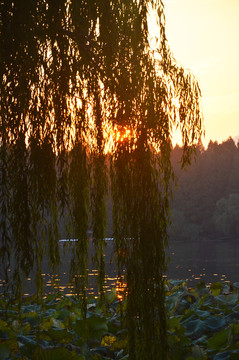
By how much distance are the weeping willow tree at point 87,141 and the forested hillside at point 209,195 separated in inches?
2840

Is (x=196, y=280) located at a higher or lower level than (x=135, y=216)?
lower

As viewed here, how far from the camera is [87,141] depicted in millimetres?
3344

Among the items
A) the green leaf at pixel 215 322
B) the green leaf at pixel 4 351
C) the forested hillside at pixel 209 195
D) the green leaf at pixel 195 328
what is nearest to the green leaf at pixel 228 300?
the green leaf at pixel 215 322

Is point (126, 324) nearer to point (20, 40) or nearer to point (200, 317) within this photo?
point (20, 40)

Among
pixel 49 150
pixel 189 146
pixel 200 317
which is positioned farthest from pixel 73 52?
pixel 200 317

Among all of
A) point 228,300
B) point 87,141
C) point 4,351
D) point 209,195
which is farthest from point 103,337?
point 209,195

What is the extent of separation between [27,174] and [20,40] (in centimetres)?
83

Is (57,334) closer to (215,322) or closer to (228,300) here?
(215,322)

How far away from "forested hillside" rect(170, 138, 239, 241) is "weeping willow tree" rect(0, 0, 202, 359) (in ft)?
237

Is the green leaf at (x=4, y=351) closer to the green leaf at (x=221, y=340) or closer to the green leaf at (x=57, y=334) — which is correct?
the green leaf at (x=57, y=334)

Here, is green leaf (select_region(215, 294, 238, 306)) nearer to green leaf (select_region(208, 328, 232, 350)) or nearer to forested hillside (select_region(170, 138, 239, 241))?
green leaf (select_region(208, 328, 232, 350))

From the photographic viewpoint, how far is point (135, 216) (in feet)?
9.83

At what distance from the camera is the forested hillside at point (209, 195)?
76938 millimetres

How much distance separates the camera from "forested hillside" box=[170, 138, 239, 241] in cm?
7694
